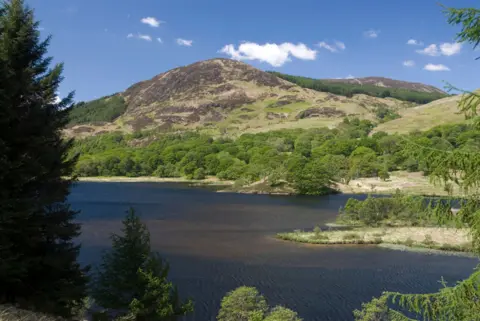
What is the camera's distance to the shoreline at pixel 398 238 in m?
42.8

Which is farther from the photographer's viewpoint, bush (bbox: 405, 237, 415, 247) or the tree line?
bush (bbox: 405, 237, 415, 247)

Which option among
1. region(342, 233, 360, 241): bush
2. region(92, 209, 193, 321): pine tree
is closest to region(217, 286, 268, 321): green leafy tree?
region(92, 209, 193, 321): pine tree

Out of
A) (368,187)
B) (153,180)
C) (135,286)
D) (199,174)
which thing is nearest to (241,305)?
(135,286)

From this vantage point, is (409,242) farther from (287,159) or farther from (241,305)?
(287,159)

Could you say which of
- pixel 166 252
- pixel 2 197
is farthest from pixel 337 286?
pixel 2 197

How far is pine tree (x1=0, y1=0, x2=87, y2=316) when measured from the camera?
13.0 metres

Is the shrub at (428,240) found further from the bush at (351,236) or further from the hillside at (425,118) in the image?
the hillside at (425,118)

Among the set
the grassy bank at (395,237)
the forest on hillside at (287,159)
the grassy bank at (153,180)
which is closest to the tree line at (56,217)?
the grassy bank at (395,237)

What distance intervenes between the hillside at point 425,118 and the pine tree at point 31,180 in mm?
165208

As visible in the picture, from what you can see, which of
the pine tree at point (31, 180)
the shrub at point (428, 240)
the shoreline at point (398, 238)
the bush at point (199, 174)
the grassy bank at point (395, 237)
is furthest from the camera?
the bush at point (199, 174)

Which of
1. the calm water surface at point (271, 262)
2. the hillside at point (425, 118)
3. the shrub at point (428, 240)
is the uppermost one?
the hillside at point (425, 118)

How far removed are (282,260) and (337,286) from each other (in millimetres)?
8473

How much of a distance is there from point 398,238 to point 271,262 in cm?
1884

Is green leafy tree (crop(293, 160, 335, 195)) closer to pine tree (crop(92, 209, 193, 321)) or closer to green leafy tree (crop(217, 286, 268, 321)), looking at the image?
green leafy tree (crop(217, 286, 268, 321))
